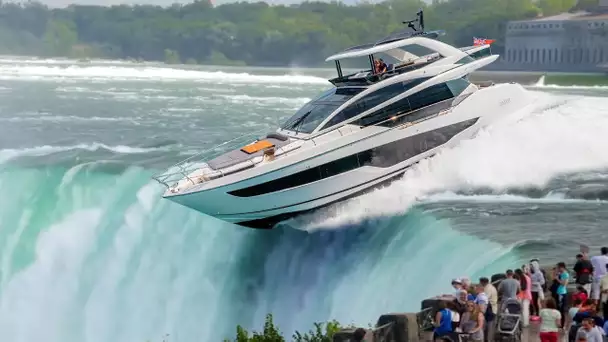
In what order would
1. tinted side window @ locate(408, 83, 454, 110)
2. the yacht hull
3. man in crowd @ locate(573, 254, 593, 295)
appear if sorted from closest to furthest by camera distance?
man in crowd @ locate(573, 254, 593, 295) → the yacht hull → tinted side window @ locate(408, 83, 454, 110)

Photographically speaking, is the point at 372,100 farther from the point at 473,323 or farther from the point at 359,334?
the point at 359,334

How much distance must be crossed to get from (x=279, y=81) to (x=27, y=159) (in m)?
62.5

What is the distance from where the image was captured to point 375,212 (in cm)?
1872

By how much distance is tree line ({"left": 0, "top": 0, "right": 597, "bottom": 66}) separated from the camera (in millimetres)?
108750

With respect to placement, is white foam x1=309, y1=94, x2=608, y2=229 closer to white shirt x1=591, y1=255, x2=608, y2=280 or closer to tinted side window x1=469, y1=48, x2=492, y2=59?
tinted side window x1=469, y1=48, x2=492, y2=59

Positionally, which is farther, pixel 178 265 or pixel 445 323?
pixel 178 265

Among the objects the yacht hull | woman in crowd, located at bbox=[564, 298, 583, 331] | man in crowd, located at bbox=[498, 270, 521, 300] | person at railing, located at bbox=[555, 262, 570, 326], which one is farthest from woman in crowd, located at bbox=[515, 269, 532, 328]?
the yacht hull

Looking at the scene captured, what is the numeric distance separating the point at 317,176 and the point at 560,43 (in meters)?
80.9

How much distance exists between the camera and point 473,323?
1076cm

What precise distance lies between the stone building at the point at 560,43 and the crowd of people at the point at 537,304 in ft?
255

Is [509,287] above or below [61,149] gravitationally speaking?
below

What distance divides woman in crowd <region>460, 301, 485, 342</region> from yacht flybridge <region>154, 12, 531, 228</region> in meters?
7.59

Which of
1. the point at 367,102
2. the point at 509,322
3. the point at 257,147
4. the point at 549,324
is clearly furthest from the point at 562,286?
the point at 257,147

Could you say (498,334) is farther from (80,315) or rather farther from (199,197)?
(80,315)
